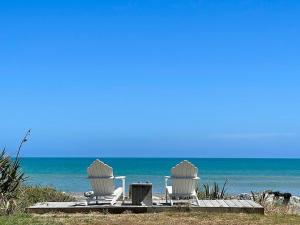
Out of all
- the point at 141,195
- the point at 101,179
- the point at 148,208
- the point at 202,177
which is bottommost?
the point at 148,208

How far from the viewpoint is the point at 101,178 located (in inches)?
536

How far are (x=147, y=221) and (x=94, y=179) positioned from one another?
2308 millimetres

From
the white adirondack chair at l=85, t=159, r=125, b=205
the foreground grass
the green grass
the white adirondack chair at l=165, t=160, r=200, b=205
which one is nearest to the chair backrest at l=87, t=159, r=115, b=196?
the white adirondack chair at l=85, t=159, r=125, b=205

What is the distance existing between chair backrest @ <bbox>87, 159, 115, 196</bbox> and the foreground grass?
0.97 meters

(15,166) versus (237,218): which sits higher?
(15,166)

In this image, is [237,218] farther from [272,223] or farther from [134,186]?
[134,186]

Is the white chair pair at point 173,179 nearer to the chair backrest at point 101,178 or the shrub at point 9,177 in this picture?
the chair backrest at point 101,178

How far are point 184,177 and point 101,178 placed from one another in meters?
1.81

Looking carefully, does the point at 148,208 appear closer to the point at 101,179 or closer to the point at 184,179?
the point at 184,179

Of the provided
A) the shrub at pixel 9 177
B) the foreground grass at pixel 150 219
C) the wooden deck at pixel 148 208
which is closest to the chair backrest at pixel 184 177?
the wooden deck at pixel 148 208

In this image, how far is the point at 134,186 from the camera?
13.6 m

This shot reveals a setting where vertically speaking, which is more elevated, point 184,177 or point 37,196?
point 184,177

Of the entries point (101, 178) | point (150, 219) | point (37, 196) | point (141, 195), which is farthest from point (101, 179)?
point (37, 196)

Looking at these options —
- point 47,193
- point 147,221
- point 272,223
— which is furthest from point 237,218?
point 47,193
